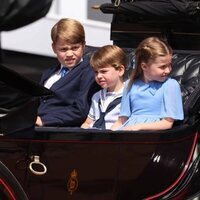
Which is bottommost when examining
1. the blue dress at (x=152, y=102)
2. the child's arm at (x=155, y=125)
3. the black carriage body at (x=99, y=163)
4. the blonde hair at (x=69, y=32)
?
the black carriage body at (x=99, y=163)

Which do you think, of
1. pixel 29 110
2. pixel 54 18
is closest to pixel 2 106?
pixel 29 110

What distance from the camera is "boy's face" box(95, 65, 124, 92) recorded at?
9.52 feet

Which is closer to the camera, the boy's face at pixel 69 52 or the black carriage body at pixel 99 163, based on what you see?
the black carriage body at pixel 99 163

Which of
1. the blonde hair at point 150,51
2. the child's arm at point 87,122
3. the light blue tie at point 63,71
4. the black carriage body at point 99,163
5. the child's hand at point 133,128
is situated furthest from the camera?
the light blue tie at point 63,71

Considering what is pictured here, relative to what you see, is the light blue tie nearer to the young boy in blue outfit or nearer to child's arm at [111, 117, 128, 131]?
the young boy in blue outfit

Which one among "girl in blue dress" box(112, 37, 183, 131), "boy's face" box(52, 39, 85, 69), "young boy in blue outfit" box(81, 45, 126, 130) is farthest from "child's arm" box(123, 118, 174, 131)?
"boy's face" box(52, 39, 85, 69)

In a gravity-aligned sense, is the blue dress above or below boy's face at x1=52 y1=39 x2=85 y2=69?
below

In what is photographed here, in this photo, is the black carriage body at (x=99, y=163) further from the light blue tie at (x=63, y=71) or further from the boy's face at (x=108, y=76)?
the light blue tie at (x=63, y=71)

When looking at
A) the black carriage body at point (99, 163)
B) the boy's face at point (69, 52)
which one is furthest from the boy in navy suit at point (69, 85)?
the black carriage body at point (99, 163)

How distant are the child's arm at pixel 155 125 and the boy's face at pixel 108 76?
0.81 feet

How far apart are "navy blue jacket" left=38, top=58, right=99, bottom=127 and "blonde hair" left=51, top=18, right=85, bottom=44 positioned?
0.42ft

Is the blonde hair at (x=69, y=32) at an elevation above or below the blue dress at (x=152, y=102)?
above

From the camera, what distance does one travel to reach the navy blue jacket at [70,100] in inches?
113

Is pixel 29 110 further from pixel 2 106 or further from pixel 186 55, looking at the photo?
pixel 186 55
